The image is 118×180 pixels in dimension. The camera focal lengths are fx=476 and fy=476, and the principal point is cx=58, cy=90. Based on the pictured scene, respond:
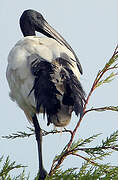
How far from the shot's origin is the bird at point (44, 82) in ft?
13.0

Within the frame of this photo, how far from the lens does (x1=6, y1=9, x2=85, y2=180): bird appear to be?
397cm

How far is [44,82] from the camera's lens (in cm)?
404

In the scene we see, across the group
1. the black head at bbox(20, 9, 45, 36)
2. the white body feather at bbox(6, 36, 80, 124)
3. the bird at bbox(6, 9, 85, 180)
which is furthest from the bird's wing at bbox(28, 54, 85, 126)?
the black head at bbox(20, 9, 45, 36)

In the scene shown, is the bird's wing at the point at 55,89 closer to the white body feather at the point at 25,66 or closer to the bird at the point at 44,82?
the bird at the point at 44,82

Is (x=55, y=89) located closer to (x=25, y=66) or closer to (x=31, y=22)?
(x=25, y=66)

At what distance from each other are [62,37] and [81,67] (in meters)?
0.78

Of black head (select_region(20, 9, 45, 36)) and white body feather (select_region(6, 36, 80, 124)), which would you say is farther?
black head (select_region(20, 9, 45, 36))

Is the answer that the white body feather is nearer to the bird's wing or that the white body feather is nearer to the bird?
the bird

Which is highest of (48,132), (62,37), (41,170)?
(62,37)

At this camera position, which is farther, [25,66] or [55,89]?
[25,66]

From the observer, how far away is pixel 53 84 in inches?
156

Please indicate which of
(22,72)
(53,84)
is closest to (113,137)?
(53,84)

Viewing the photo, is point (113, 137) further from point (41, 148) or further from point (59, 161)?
point (41, 148)

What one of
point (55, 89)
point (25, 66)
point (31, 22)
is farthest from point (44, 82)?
point (31, 22)
